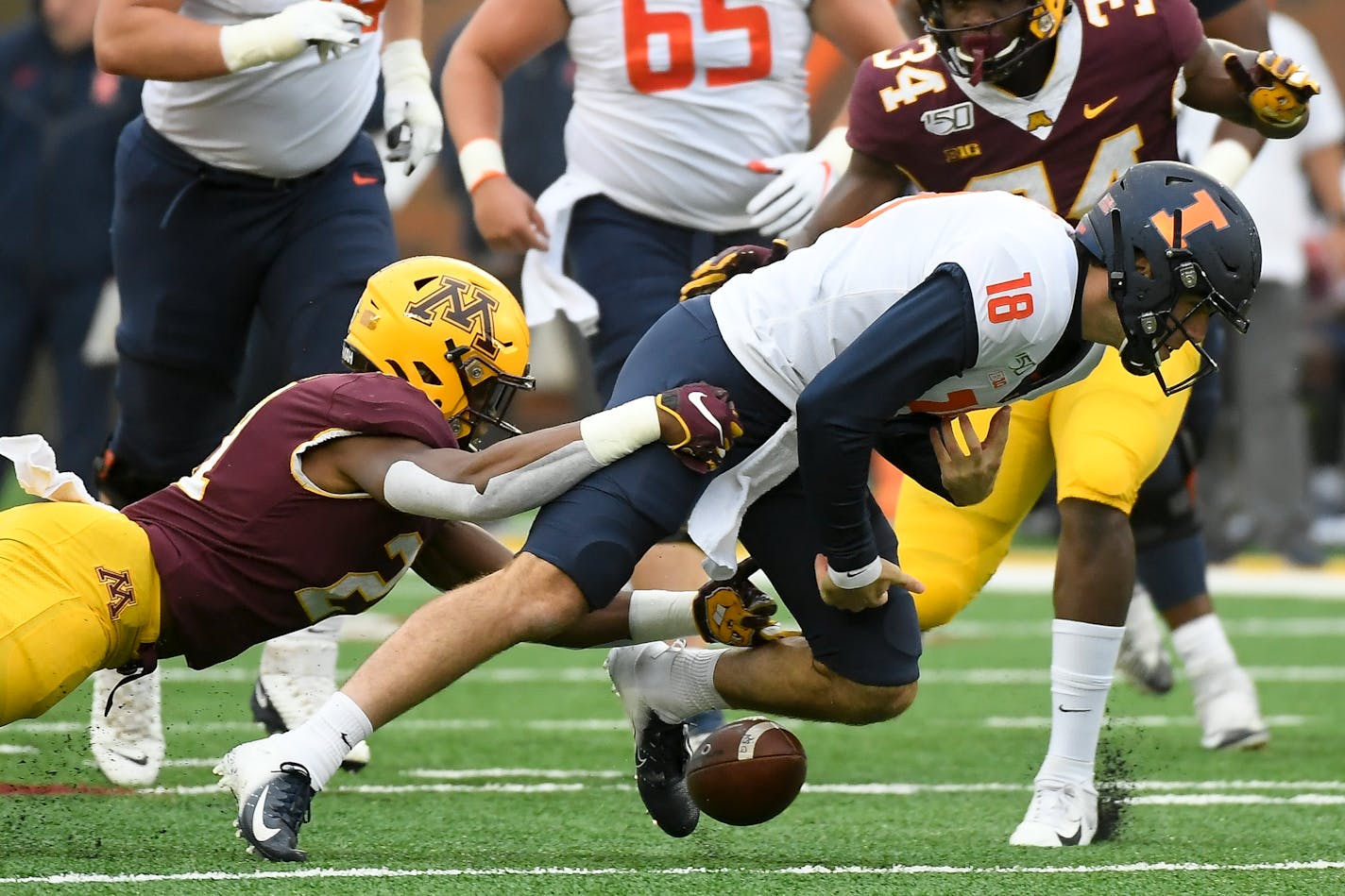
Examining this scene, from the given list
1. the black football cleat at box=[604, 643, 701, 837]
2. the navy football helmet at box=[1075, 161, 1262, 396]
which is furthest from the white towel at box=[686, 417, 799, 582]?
the navy football helmet at box=[1075, 161, 1262, 396]

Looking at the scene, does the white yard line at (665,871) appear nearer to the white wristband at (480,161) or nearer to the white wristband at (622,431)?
the white wristband at (622,431)

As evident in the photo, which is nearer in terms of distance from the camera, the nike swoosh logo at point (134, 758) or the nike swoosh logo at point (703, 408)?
the nike swoosh logo at point (703, 408)

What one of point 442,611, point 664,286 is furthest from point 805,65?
point 442,611

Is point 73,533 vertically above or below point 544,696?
above

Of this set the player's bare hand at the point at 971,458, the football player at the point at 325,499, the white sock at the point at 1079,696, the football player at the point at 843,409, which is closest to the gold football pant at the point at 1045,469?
the white sock at the point at 1079,696

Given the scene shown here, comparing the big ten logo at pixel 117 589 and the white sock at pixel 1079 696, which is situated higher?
the big ten logo at pixel 117 589

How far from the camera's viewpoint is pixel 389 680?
3590 millimetres

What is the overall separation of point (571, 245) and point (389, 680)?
78.8 inches

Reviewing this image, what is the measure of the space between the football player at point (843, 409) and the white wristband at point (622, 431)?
0.14ft

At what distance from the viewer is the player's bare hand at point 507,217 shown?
5.15 metres

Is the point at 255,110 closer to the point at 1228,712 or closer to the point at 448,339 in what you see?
the point at 448,339

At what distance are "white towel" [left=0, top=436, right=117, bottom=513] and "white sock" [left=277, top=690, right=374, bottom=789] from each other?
1.98 feet

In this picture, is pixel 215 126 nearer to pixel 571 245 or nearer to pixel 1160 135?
pixel 571 245

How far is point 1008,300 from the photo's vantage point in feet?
11.7
